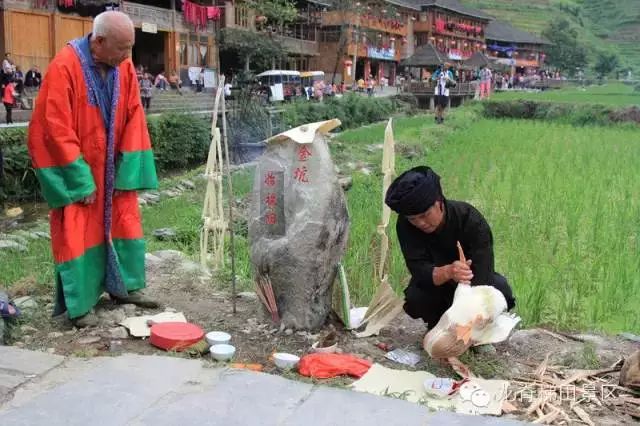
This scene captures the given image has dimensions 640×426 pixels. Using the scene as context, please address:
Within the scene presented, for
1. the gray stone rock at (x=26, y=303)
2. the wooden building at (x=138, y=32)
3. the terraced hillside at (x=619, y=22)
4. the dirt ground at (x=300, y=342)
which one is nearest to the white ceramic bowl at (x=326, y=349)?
the dirt ground at (x=300, y=342)

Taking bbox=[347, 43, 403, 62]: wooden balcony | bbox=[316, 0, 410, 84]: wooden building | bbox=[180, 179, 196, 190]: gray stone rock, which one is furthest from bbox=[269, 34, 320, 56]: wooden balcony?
bbox=[180, 179, 196, 190]: gray stone rock

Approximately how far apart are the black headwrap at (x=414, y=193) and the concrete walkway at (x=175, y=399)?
817 millimetres

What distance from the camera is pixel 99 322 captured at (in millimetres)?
3336

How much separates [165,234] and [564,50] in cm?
5909

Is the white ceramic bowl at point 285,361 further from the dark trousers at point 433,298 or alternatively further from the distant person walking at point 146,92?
the distant person walking at point 146,92

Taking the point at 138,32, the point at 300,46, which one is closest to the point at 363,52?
the point at 300,46

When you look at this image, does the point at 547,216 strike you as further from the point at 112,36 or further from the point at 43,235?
the point at 43,235

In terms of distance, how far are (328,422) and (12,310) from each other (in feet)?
5.87

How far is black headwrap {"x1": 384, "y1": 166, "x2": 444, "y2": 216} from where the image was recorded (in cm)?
276

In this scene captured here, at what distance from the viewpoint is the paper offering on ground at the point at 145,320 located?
319 cm

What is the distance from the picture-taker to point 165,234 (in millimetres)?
Answer: 6266

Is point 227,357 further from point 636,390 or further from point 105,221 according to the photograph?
point 636,390

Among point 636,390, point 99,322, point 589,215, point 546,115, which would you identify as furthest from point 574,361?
point 546,115

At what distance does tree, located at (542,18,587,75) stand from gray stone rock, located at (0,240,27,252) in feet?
191
